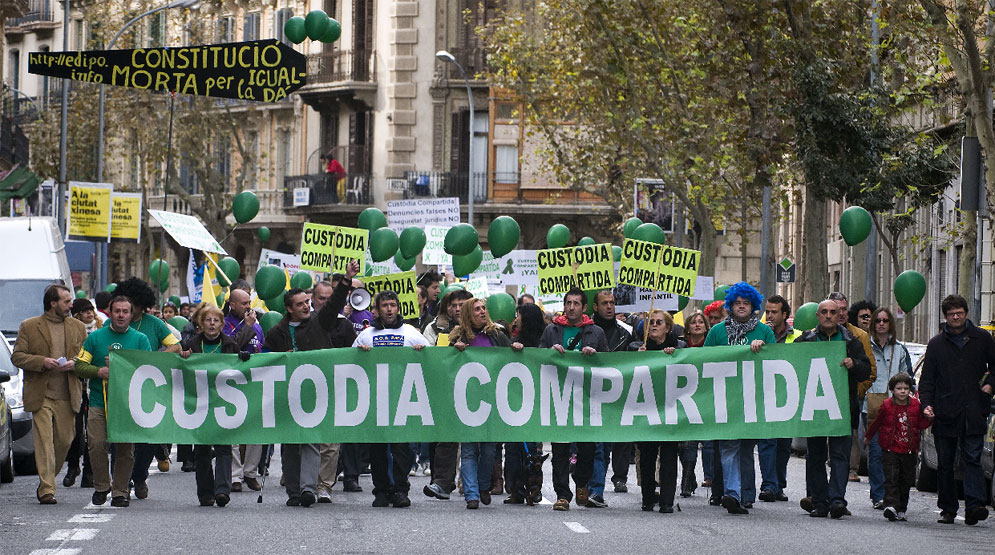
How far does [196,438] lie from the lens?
15.0 metres

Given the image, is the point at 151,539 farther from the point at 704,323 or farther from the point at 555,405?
the point at 704,323

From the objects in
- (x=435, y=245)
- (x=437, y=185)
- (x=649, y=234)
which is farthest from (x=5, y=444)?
(x=437, y=185)

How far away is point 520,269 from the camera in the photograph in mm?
27562

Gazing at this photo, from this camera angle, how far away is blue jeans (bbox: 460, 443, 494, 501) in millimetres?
15062

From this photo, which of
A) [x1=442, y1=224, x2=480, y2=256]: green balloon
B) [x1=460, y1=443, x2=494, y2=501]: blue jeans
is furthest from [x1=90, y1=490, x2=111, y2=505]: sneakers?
[x1=442, y1=224, x2=480, y2=256]: green balloon

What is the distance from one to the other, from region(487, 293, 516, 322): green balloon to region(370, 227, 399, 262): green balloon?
5.99ft

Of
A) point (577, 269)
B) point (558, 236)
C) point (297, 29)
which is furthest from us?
point (558, 236)

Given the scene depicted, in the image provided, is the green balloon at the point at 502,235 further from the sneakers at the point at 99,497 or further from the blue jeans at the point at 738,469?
the sneakers at the point at 99,497

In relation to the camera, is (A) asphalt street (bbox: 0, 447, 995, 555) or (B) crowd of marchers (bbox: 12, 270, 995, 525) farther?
(B) crowd of marchers (bbox: 12, 270, 995, 525)

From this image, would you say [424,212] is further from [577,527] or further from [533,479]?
[577,527]

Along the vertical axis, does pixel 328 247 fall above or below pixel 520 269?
above

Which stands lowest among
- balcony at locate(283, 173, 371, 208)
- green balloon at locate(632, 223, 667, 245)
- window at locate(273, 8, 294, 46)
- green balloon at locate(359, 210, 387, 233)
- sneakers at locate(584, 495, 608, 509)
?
sneakers at locate(584, 495, 608, 509)

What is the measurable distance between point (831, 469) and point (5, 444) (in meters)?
6.65

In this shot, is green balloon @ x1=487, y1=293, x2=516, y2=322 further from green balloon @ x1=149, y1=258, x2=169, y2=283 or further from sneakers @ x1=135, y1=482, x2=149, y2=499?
green balloon @ x1=149, y1=258, x2=169, y2=283
